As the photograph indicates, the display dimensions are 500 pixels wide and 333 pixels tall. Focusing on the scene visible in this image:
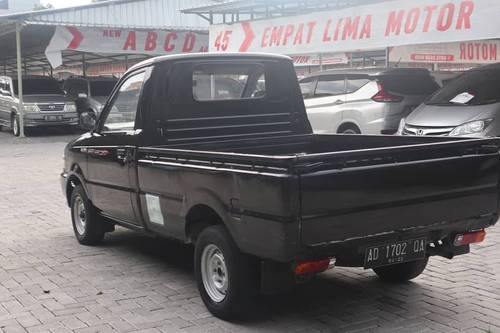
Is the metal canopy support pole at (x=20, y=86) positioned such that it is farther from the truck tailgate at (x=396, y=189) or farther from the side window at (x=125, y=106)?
the truck tailgate at (x=396, y=189)

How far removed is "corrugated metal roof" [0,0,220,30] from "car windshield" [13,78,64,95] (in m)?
2.89

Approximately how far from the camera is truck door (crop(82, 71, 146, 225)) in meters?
5.27

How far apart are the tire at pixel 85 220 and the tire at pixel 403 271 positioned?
297 cm

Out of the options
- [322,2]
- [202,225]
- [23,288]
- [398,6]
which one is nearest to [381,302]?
[202,225]

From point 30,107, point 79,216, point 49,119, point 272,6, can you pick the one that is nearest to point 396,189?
point 79,216

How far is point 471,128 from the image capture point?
8.45 m

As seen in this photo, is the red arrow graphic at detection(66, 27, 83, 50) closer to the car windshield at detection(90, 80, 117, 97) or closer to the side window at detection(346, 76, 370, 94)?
the car windshield at detection(90, 80, 117, 97)

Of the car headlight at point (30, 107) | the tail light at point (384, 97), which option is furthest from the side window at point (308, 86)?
the car headlight at point (30, 107)

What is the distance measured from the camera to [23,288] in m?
5.10

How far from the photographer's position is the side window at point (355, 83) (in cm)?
1126

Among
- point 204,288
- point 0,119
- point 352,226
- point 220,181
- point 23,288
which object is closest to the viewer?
point 352,226

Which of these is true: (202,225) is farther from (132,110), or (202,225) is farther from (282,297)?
(132,110)

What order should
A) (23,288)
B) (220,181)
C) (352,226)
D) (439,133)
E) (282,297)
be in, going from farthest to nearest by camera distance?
(439,133), (23,288), (282,297), (220,181), (352,226)

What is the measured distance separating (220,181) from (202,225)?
25.2 inches
